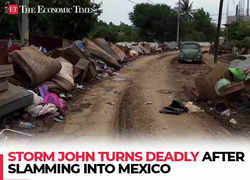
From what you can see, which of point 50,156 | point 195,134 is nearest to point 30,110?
point 50,156

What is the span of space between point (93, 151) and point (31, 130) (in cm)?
196

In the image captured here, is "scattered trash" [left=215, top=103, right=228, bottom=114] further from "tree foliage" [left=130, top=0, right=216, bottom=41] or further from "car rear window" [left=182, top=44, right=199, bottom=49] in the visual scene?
"tree foliage" [left=130, top=0, right=216, bottom=41]

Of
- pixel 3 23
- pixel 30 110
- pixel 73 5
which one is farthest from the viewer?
pixel 3 23

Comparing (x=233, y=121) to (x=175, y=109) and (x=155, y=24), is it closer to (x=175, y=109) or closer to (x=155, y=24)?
(x=175, y=109)

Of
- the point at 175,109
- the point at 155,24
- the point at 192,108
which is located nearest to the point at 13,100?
the point at 175,109

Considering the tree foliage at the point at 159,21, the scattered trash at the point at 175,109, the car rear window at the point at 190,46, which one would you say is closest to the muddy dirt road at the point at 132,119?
the scattered trash at the point at 175,109

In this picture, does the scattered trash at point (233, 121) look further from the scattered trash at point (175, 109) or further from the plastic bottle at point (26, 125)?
the plastic bottle at point (26, 125)

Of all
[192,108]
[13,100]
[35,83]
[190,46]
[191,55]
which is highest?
[190,46]

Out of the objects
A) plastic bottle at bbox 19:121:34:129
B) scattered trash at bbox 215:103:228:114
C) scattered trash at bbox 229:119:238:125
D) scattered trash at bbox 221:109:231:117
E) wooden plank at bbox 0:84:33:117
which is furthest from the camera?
scattered trash at bbox 215:103:228:114

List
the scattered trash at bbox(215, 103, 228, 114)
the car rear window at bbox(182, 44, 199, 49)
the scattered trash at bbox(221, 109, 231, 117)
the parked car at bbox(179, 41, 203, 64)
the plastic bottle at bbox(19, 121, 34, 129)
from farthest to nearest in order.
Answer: the car rear window at bbox(182, 44, 199, 49)
the parked car at bbox(179, 41, 203, 64)
the scattered trash at bbox(215, 103, 228, 114)
the scattered trash at bbox(221, 109, 231, 117)
the plastic bottle at bbox(19, 121, 34, 129)

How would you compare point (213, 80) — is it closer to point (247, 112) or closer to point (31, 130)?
point (247, 112)

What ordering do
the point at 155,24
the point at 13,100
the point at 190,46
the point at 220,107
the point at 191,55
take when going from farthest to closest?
the point at 155,24 < the point at 190,46 < the point at 191,55 < the point at 220,107 < the point at 13,100

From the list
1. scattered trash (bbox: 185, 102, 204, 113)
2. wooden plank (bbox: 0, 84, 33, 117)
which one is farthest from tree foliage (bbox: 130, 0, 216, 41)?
wooden plank (bbox: 0, 84, 33, 117)

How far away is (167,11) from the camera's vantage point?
64.8 meters
